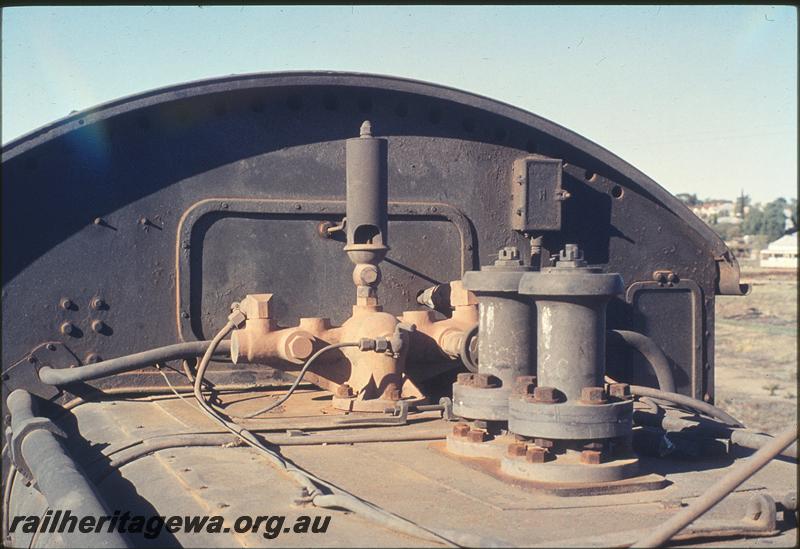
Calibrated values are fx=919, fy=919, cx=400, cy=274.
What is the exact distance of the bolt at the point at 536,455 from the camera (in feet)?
9.71

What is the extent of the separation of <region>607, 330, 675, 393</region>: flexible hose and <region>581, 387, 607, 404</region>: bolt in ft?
5.89

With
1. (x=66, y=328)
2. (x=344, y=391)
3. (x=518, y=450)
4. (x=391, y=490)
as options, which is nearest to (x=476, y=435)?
(x=518, y=450)

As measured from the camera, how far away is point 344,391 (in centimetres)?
419

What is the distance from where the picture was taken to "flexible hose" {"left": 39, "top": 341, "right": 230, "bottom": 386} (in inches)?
184

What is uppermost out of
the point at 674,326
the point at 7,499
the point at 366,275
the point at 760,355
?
the point at 366,275

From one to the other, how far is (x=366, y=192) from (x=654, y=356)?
1.74 metres

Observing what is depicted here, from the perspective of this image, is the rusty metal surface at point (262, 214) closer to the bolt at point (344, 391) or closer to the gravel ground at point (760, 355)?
the bolt at point (344, 391)

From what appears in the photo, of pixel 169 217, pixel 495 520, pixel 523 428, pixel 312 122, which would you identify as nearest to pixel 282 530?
pixel 495 520

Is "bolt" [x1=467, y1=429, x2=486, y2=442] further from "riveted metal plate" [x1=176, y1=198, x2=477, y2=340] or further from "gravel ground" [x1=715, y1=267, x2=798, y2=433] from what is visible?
"gravel ground" [x1=715, y1=267, x2=798, y2=433]

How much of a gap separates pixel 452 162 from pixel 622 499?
10.3ft

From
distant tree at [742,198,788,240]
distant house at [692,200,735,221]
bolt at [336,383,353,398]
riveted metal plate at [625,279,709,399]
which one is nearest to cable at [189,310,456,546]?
bolt at [336,383,353,398]

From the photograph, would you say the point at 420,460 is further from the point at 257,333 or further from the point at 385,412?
the point at 257,333

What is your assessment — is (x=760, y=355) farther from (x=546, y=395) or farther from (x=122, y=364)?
(x=546, y=395)

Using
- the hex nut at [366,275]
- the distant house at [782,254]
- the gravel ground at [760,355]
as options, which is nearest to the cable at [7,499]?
the hex nut at [366,275]
